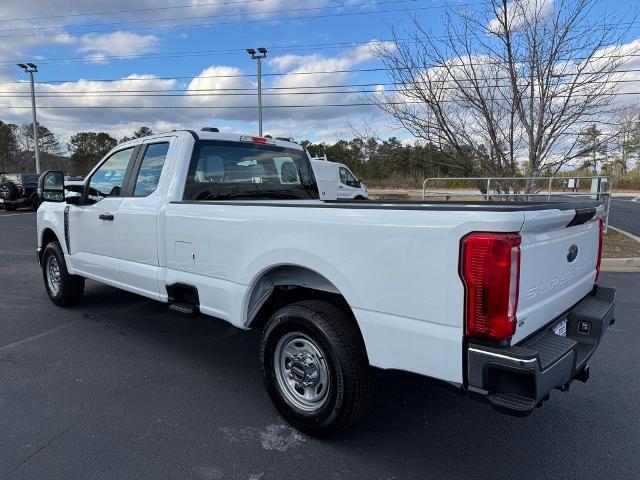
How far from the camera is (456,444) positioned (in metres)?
3.05

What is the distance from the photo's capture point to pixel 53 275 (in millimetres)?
6141

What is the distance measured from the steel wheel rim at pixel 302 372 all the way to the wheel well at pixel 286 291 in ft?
1.05

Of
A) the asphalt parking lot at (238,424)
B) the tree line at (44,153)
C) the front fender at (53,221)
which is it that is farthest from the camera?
the tree line at (44,153)

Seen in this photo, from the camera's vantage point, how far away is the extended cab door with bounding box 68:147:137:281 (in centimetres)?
471

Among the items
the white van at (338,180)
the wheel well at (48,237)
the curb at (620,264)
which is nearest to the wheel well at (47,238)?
the wheel well at (48,237)

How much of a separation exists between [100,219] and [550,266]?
4102 mm

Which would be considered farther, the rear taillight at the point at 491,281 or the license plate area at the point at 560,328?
the license plate area at the point at 560,328

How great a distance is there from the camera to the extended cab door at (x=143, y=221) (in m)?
4.16

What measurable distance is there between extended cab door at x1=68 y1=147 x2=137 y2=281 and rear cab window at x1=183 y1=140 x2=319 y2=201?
34.9 inches

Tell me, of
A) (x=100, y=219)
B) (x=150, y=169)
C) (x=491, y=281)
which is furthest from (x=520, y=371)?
(x=100, y=219)

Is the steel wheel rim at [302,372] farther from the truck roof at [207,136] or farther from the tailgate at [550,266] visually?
the truck roof at [207,136]

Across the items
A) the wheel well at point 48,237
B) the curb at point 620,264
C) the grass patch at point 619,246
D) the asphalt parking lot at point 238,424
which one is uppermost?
the wheel well at point 48,237

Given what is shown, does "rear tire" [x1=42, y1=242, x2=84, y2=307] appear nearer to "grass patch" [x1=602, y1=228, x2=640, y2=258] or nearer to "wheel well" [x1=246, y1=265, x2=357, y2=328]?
"wheel well" [x1=246, y1=265, x2=357, y2=328]

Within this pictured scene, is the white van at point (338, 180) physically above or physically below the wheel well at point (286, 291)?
above
